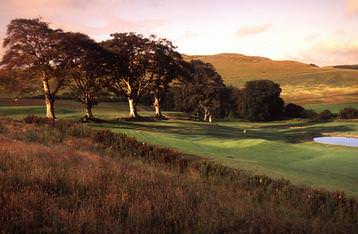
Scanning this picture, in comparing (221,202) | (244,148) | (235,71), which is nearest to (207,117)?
(244,148)

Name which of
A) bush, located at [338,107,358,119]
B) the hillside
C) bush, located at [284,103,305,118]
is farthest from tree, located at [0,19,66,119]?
the hillside

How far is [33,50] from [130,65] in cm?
1880

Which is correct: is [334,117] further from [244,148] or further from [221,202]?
[221,202]

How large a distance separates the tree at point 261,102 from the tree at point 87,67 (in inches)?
1809

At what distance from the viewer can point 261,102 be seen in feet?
298

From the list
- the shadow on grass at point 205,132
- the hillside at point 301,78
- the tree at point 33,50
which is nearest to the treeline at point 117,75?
the tree at point 33,50

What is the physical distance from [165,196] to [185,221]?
157 cm

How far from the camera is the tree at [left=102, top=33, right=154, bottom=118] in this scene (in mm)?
55875

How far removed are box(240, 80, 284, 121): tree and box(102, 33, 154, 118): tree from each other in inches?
1428

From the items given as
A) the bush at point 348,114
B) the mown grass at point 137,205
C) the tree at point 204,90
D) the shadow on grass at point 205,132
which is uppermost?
the tree at point 204,90

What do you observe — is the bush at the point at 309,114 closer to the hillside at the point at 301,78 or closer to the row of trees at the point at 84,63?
the hillside at the point at 301,78

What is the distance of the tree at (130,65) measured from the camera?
55875 mm

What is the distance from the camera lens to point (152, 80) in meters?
61.7

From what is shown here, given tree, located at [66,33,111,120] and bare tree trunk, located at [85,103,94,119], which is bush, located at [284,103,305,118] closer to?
tree, located at [66,33,111,120]
